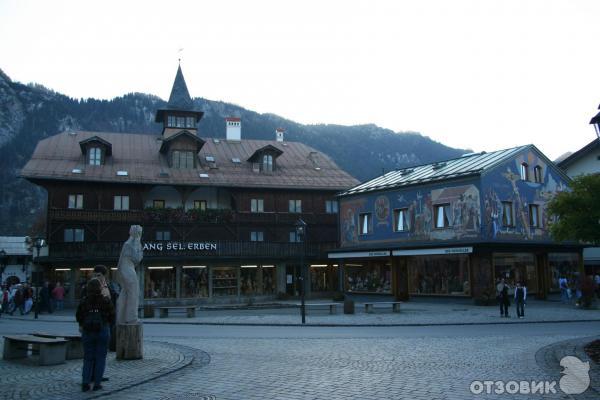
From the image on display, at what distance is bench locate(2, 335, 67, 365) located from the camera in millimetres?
12547

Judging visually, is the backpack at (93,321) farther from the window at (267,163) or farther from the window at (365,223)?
the window at (267,163)

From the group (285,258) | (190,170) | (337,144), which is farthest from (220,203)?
(337,144)

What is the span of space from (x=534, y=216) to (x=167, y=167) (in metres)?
26.4

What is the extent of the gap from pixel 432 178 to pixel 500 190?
4.04 metres

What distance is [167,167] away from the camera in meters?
46.5

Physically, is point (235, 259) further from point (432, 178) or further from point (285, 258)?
point (432, 178)

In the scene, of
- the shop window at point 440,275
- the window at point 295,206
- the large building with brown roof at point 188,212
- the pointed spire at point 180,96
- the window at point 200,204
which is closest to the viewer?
the shop window at point 440,275

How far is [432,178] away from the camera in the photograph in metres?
37.0

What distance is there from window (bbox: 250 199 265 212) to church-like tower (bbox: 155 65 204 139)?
10.1m

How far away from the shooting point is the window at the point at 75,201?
42.3m

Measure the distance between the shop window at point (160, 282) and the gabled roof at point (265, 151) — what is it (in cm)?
1231

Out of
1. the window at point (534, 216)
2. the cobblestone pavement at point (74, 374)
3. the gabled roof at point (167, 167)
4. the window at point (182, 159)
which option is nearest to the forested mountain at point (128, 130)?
the gabled roof at point (167, 167)

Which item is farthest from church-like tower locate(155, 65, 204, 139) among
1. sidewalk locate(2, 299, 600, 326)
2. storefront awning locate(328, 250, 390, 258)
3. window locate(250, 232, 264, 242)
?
Result: sidewalk locate(2, 299, 600, 326)

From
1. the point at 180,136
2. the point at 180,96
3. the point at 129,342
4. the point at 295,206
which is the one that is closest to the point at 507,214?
the point at 295,206
